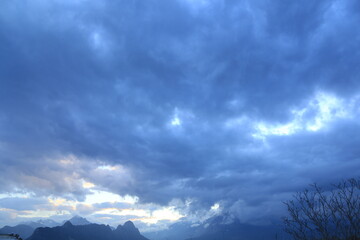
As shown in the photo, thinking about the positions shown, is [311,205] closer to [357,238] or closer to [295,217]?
[295,217]

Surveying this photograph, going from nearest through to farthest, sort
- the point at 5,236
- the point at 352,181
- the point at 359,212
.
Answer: the point at 5,236 → the point at 359,212 → the point at 352,181

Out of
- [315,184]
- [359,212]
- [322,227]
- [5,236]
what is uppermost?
[315,184]

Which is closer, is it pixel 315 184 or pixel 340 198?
pixel 340 198

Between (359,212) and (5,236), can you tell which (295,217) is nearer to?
(359,212)

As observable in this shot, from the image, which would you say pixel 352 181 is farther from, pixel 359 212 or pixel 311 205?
pixel 311 205

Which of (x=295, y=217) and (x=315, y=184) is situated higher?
(x=315, y=184)

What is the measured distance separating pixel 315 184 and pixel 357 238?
283 inches

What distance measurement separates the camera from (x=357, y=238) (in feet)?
73.8

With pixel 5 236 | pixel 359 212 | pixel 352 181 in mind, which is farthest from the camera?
pixel 352 181

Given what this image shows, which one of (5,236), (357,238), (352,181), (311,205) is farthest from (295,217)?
(5,236)

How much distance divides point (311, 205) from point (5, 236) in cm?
3058

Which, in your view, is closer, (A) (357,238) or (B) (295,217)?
(A) (357,238)

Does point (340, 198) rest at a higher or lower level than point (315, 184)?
lower

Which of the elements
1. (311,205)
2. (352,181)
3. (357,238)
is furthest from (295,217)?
(352,181)
